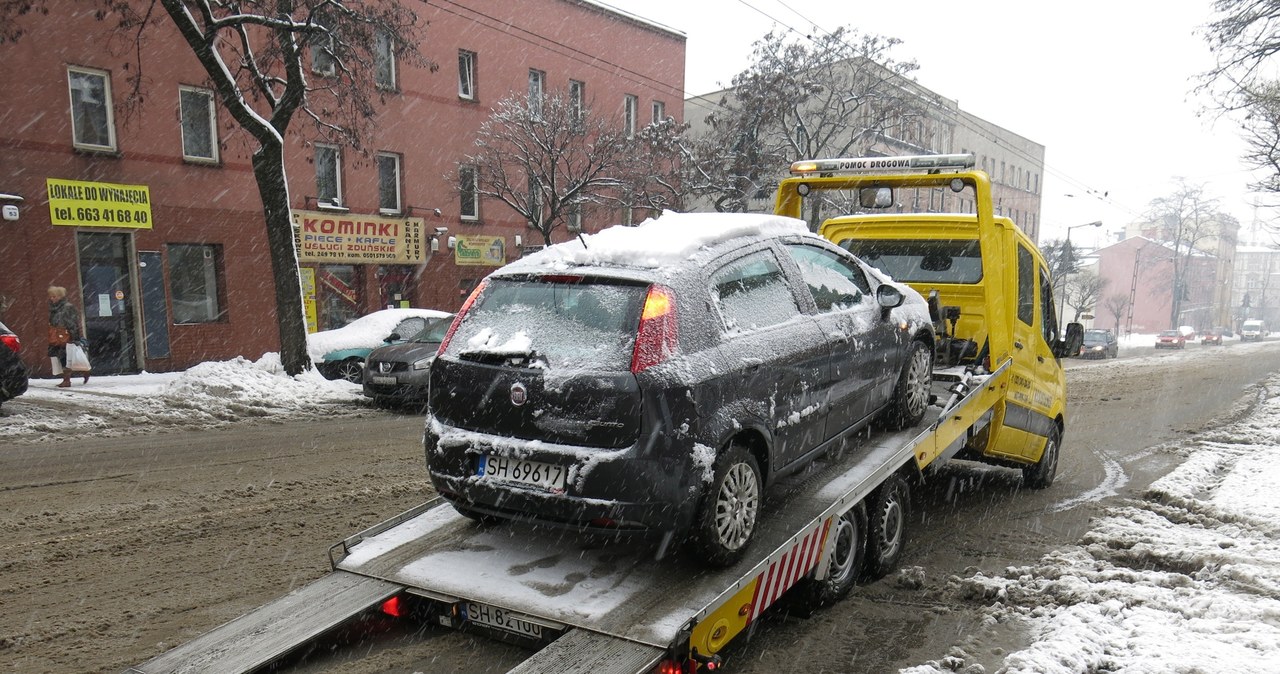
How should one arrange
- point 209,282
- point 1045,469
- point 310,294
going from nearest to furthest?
point 1045,469 → point 209,282 → point 310,294

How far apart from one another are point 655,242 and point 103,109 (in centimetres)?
1832

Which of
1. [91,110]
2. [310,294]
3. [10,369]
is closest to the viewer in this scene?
[10,369]

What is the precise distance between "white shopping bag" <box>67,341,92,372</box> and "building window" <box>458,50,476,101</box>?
1350 centimetres

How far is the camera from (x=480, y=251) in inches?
984

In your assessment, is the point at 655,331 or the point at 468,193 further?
the point at 468,193

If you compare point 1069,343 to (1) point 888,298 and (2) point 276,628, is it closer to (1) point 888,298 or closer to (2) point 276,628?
(1) point 888,298

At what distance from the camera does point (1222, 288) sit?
91500 millimetres

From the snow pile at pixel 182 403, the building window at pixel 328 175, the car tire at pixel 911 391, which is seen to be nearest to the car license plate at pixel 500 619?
the car tire at pixel 911 391

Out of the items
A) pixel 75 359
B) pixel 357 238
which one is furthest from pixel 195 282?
pixel 75 359

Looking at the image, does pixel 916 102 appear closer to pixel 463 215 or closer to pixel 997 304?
pixel 463 215

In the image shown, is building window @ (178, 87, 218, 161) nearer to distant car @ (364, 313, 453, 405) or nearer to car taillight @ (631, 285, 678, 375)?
distant car @ (364, 313, 453, 405)

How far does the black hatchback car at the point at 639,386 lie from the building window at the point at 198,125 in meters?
18.0

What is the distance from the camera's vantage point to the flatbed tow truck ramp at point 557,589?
3.19m

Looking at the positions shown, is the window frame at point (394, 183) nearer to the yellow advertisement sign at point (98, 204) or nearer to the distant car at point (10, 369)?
the yellow advertisement sign at point (98, 204)
